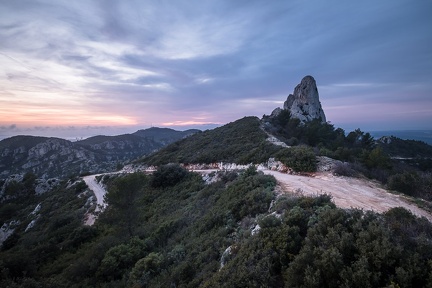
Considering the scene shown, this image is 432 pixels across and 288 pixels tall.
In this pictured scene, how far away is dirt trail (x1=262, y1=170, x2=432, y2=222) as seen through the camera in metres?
9.75

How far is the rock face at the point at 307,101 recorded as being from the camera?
62.0 meters

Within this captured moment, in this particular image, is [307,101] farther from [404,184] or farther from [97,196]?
[97,196]

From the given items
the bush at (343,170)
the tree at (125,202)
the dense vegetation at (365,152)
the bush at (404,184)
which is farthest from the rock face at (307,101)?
the tree at (125,202)

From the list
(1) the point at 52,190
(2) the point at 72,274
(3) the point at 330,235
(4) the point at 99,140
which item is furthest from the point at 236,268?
(4) the point at 99,140

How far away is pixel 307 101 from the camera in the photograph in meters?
63.8

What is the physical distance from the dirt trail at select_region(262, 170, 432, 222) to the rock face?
159 ft

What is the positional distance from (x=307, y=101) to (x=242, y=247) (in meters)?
64.4

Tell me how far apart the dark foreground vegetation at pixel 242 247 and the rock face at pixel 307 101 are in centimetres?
5075

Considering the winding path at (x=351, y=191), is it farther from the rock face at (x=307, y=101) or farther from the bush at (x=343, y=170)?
the rock face at (x=307, y=101)

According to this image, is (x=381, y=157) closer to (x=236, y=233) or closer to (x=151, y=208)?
(x=236, y=233)

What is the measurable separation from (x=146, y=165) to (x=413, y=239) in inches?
1698

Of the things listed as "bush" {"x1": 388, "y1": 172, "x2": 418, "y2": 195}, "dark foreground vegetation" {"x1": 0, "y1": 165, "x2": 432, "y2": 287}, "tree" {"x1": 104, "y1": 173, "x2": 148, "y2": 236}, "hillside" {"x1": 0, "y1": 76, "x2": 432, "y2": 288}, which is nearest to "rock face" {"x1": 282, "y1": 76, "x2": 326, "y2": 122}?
"hillside" {"x1": 0, "y1": 76, "x2": 432, "y2": 288}

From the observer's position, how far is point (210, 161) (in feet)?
106

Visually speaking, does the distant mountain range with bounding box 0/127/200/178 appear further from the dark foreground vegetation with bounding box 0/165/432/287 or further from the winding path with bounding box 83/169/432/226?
the winding path with bounding box 83/169/432/226
